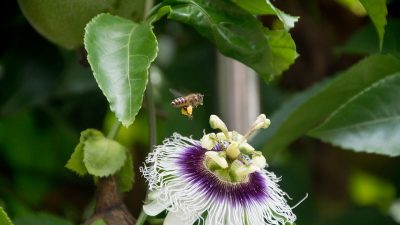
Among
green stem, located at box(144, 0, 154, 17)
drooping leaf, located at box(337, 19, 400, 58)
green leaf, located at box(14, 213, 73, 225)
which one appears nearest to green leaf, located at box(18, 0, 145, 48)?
green stem, located at box(144, 0, 154, 17)

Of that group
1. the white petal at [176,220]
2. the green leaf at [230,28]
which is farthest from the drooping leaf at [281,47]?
the white petal at [176,220]

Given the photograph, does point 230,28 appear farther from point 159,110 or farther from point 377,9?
point 159,110

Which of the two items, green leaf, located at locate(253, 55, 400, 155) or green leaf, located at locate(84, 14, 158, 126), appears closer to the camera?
green leaf, located at locate(84, 14, 158, 126)

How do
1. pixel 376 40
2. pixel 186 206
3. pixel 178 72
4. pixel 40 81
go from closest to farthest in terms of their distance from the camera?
1. pixel 186 206
2. pixel 376 40
3. pixel 40 81
4. pixel 178 72

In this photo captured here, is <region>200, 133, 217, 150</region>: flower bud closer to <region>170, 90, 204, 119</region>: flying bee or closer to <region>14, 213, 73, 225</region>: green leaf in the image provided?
<region>170, 90, 204, 119</region>: flying bee

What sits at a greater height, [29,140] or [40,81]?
[40,81]

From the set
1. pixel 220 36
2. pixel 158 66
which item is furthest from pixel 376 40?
pixel 158 66

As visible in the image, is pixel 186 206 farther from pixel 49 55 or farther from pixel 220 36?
pixel 49 55
